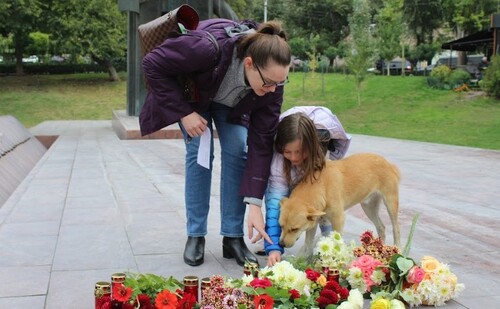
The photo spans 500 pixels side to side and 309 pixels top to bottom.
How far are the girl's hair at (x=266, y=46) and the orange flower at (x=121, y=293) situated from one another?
4.38ft

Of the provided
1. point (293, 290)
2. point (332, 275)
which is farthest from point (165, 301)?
point (332, 275)

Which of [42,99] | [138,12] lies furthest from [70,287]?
[42,99]

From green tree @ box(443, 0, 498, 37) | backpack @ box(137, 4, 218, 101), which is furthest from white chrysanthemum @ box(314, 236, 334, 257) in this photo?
green tree @ box(443, 0, 498, 37)

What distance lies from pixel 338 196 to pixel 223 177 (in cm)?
75

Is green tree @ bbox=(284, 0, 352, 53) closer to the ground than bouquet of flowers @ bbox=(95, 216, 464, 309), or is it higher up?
higher up

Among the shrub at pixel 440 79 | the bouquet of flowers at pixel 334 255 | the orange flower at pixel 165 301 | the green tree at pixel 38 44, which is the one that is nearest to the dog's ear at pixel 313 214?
the bouquet of flowers at pixel 334 255

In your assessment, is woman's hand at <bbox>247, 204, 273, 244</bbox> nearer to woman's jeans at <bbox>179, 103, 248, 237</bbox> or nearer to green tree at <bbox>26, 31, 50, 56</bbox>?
woman's jeans at <bbox>179, 103, 248, 237</bbox>

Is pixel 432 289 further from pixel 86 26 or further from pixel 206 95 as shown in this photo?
pixel 86 26

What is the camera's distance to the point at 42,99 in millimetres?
27828

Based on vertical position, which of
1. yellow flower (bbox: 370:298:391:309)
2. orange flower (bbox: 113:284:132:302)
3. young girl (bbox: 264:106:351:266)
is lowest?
yellow flower (bbox: 370:298:391:309)

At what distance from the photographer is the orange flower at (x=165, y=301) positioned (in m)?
2.55

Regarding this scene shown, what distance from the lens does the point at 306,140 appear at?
3465mm

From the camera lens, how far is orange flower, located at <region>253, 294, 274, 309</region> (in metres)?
2.53

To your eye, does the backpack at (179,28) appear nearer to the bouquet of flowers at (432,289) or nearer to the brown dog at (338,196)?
the brown dog at (338,196)
